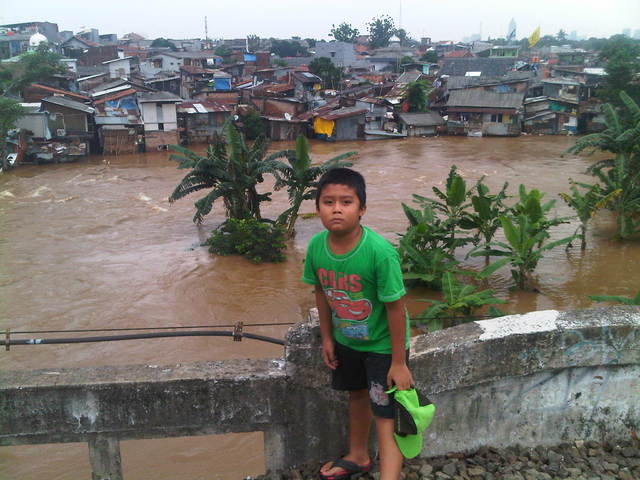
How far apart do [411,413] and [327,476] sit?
0.61 metres

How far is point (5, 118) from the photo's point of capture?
2400 centimetres

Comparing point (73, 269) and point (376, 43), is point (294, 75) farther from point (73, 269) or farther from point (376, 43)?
point (376, 43)

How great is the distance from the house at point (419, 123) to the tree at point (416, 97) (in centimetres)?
139

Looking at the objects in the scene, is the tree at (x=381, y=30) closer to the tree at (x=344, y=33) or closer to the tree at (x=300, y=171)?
the tree at (x=344, y=33)

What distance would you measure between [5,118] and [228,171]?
15794 millimetres

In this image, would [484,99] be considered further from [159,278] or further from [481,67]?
[159,278]

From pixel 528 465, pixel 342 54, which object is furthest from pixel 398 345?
pixel 342 54

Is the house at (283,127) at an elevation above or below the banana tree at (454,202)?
below

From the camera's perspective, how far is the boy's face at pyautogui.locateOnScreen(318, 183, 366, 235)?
2477 mm

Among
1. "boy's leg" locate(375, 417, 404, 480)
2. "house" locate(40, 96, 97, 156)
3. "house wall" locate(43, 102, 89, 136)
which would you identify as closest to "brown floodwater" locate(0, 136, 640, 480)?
"boy's leg" locate(375, 417, 404, 480)

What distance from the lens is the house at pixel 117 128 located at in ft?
95.9

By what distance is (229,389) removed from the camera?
2891 mm

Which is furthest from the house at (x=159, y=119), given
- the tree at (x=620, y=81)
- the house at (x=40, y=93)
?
the tree at (x=620, y=81)

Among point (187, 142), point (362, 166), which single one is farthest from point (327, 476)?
point (187, 142)
